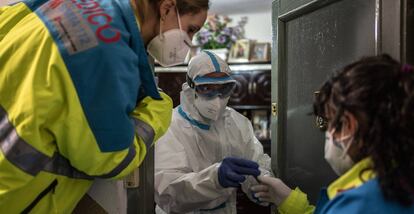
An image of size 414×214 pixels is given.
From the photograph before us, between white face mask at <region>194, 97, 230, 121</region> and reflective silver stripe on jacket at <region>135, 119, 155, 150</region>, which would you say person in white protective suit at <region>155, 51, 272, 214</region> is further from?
reflective silver stripe on jacket at <region>135, 119, 155, 150</region>

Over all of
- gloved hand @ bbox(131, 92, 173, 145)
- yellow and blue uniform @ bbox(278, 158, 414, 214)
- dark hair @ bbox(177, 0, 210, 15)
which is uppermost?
dark hair @ bbox(177, 0, 210, 15)

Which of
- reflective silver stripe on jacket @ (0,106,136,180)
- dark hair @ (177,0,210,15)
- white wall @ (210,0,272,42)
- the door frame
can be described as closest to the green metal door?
the door frame

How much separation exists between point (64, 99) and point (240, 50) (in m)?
3.23

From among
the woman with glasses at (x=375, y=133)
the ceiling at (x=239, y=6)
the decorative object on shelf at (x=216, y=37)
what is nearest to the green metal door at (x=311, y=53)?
the woman with glasses at (x=375, y=133)

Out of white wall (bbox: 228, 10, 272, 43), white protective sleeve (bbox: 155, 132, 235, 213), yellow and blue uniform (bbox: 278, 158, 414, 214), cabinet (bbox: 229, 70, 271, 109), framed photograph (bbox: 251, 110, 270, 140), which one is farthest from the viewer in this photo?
white wall (bbox: 228, 10, 272, 43)

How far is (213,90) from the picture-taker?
6.36 ft

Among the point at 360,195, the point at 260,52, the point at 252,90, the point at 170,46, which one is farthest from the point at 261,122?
the point at 360,195

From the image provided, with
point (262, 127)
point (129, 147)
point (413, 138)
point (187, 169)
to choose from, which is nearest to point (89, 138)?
point (129, 147)

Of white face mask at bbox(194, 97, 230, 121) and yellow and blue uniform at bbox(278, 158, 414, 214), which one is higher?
white face mask at bbox(194, 97, 230, 121)

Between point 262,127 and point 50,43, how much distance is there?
317cm

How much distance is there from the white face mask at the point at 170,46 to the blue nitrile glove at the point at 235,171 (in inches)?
20.1

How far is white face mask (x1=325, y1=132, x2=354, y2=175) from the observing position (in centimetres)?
80

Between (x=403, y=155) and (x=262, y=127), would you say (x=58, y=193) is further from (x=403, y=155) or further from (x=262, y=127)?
(x=262, y=127)

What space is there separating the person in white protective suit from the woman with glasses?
2.82 feet
